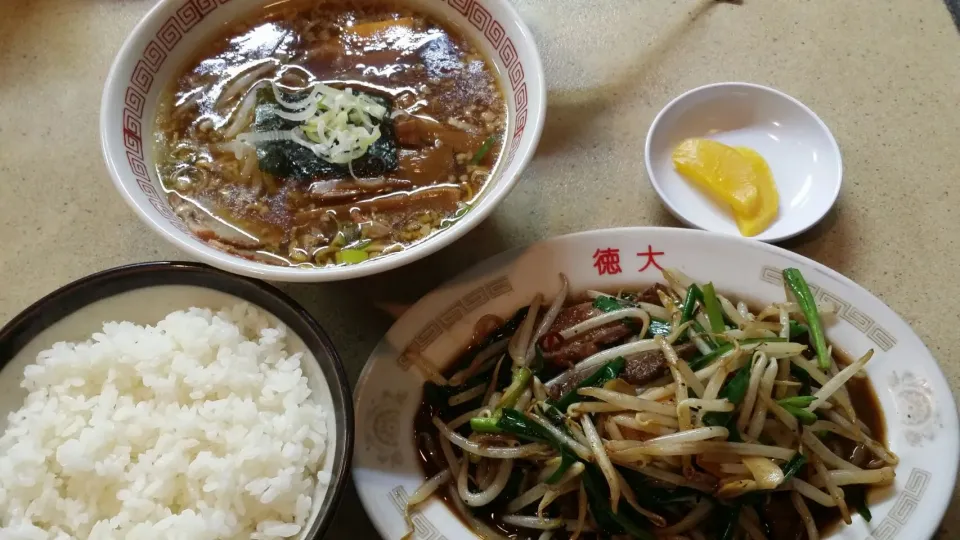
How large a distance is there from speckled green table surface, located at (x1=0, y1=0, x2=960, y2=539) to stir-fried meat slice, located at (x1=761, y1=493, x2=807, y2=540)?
41 centimetres

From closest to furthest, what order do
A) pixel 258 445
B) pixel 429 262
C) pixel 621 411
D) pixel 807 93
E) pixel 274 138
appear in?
pixel 258 445 → pixel 621 411 → pixel 274 138 → pixel 429 262 → pixel 807 93

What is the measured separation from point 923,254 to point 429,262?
1483 mm

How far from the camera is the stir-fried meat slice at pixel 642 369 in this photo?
1647 mm

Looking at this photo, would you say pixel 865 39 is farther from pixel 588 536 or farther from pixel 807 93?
pixel 588 536

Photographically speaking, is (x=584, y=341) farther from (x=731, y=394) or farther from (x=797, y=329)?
(x=797, y=329)

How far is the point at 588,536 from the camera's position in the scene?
5.33ft

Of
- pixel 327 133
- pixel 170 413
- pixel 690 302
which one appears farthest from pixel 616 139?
pixel 170 413

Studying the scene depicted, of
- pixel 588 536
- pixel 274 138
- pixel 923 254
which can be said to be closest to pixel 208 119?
pixel 274 138

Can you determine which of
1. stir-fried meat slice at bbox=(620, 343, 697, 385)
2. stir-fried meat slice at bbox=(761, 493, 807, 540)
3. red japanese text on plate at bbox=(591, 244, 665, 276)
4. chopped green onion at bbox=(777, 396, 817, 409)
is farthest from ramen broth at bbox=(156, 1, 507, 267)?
stir-fried meat slice at bbox=(761, 493, 807, 540)

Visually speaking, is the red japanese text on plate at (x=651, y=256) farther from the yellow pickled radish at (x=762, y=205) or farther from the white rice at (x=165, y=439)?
the white rice at (x=165, y=439)

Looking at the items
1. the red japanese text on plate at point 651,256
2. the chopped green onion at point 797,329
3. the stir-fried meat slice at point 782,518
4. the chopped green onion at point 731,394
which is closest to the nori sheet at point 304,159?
the red japanese text on plate at point 651,256

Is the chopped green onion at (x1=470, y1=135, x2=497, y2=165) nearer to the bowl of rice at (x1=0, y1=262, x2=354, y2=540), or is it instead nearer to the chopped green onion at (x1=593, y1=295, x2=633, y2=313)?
the chopped green onion at (x1=593, y1=295, x2=633, y2=313)

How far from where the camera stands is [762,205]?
6.71ft

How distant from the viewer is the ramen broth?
5.80 feet
